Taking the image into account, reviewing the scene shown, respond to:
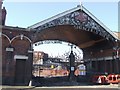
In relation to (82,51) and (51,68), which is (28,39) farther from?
(51,68)

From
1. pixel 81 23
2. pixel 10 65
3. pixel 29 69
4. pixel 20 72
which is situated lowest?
pixel 20 72

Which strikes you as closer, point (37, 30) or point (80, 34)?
point (37, 30)

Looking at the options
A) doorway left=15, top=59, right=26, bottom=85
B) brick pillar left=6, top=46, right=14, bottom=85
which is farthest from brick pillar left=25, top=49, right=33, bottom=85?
brick pillar left=6, top=46, right=14, bottom=85

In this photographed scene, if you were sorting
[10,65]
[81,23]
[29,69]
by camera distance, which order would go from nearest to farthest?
[10,65], [29,69], [81,23]

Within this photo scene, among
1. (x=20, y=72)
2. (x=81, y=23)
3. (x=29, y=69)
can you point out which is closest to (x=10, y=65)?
(x=20, y=72)

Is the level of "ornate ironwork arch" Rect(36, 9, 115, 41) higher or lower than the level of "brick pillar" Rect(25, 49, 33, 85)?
higher

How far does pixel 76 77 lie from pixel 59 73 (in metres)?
20.6

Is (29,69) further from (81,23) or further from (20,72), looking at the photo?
(81,23)

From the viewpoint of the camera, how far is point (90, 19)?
3278cm

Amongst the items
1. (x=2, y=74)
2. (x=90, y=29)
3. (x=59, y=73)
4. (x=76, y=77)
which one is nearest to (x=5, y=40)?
(x=2, y=74)

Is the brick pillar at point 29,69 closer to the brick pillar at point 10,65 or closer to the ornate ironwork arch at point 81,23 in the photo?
the brick pillar at point 10,65

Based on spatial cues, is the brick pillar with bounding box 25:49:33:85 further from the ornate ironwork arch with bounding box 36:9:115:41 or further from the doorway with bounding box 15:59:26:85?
the ornate ironwork arch with bounding box 36:9:115:41

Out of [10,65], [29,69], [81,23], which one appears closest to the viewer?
[10,65]

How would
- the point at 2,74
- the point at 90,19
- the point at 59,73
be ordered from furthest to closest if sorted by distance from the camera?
1. the point at 59,73
2. the point at 90,19
3. the point at 2,74
